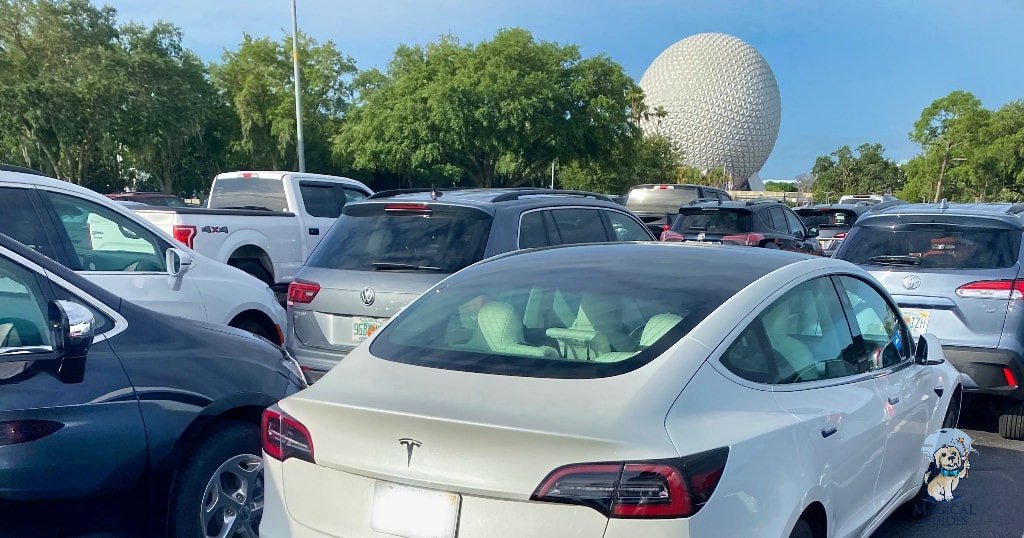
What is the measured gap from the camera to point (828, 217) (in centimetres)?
1903

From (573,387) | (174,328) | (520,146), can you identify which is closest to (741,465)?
(573,387)

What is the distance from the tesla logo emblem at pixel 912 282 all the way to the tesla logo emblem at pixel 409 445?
522 cm

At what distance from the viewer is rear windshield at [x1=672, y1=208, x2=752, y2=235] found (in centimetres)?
1268

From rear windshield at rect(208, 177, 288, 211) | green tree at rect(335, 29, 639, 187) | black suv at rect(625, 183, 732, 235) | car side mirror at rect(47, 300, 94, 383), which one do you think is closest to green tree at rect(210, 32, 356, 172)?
green tree at rect(335, 29, 639, 187)

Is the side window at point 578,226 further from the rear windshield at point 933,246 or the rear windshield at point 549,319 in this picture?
the rear windshield at point 549,319

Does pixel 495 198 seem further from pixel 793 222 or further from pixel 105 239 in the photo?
pixel 793 222

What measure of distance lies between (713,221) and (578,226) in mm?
6575

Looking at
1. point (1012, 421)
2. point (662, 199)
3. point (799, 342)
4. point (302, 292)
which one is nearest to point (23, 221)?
point (302, 292)

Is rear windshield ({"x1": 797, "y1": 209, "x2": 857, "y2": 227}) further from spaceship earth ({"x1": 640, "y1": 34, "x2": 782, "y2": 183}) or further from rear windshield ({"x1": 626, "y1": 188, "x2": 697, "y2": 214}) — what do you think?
spaceship earth ({"x1": 640, "y1": 34, "x2": 782, "y2": 183})

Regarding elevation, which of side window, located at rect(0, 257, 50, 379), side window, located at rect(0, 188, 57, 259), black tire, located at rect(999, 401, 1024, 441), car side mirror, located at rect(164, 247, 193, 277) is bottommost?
black tire, located at rect(999, 401, 1024, 441)

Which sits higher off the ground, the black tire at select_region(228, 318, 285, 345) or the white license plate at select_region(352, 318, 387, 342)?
the white license plate at select_region(352, 318, 387, 342)

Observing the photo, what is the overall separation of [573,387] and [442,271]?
310cm

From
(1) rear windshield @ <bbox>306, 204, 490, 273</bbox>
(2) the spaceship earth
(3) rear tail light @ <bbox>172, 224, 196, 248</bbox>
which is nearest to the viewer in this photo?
(1) rear windshield @ <bbox>306, 204, 490, 273</bbox>

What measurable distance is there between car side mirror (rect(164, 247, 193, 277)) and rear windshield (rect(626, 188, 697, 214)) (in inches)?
581
